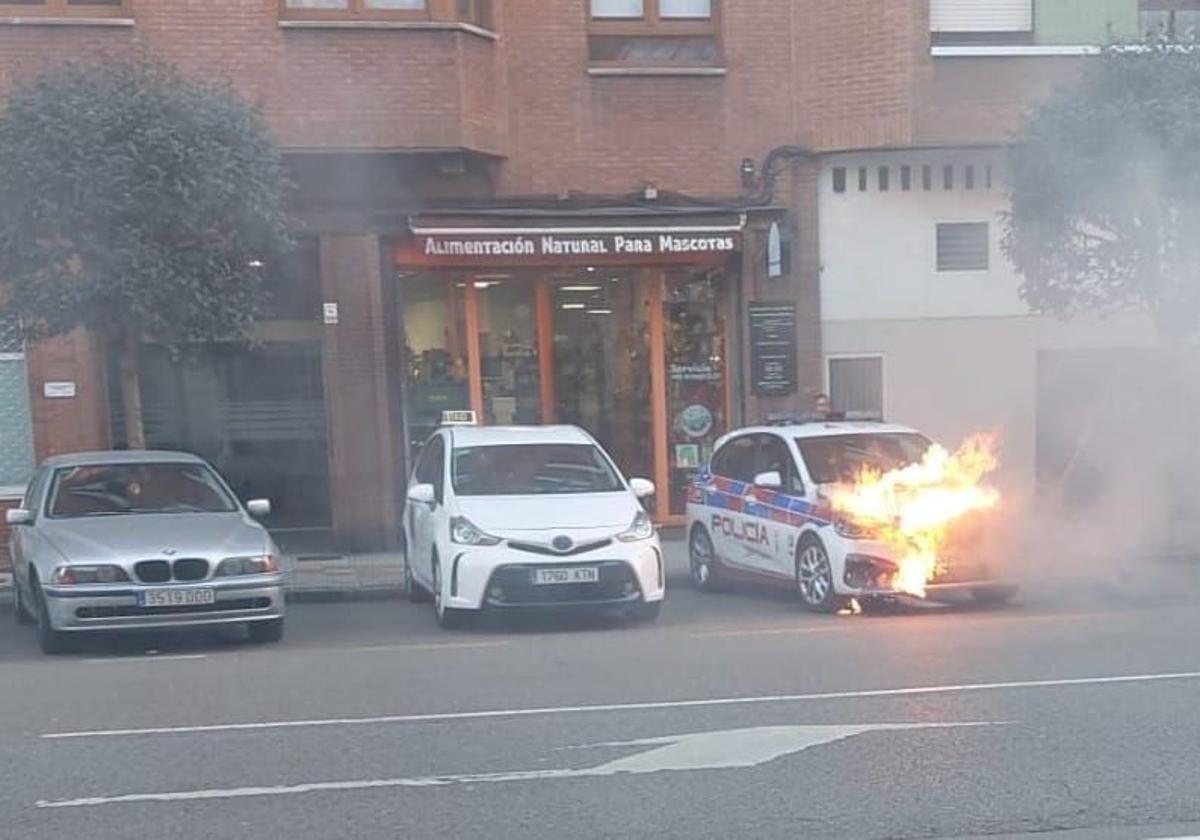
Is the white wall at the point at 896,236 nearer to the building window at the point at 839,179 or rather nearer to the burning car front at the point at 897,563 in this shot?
the building window at the point at 839,179

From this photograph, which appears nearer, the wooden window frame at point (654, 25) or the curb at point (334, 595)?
the curb at point (334, 595)

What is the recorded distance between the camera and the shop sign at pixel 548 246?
49.8 ft

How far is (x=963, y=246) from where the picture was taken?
1650 centimetres

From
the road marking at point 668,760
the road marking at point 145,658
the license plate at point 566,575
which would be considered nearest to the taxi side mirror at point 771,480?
the license plate at point 566,575

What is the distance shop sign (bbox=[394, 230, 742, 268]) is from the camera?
49.8ft

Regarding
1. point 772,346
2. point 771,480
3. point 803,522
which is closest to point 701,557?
point 771,480

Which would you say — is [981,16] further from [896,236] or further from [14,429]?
[14,429]

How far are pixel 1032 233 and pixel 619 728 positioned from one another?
27.6 feet

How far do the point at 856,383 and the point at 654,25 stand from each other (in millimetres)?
4592

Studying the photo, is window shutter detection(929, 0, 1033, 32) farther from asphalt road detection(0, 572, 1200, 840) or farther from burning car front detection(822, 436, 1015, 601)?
asphalt road detection(0, 572, 1200, 840)

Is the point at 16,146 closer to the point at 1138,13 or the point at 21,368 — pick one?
the point at 21,368

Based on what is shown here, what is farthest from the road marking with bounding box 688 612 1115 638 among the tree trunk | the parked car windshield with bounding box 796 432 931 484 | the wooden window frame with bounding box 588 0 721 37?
the wooden window frame with bounding box 588 0 721 37

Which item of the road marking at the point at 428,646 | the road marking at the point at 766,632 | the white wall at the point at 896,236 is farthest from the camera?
the white wall at the point at 896,236

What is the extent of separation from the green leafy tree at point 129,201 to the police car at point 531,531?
2.55 m
